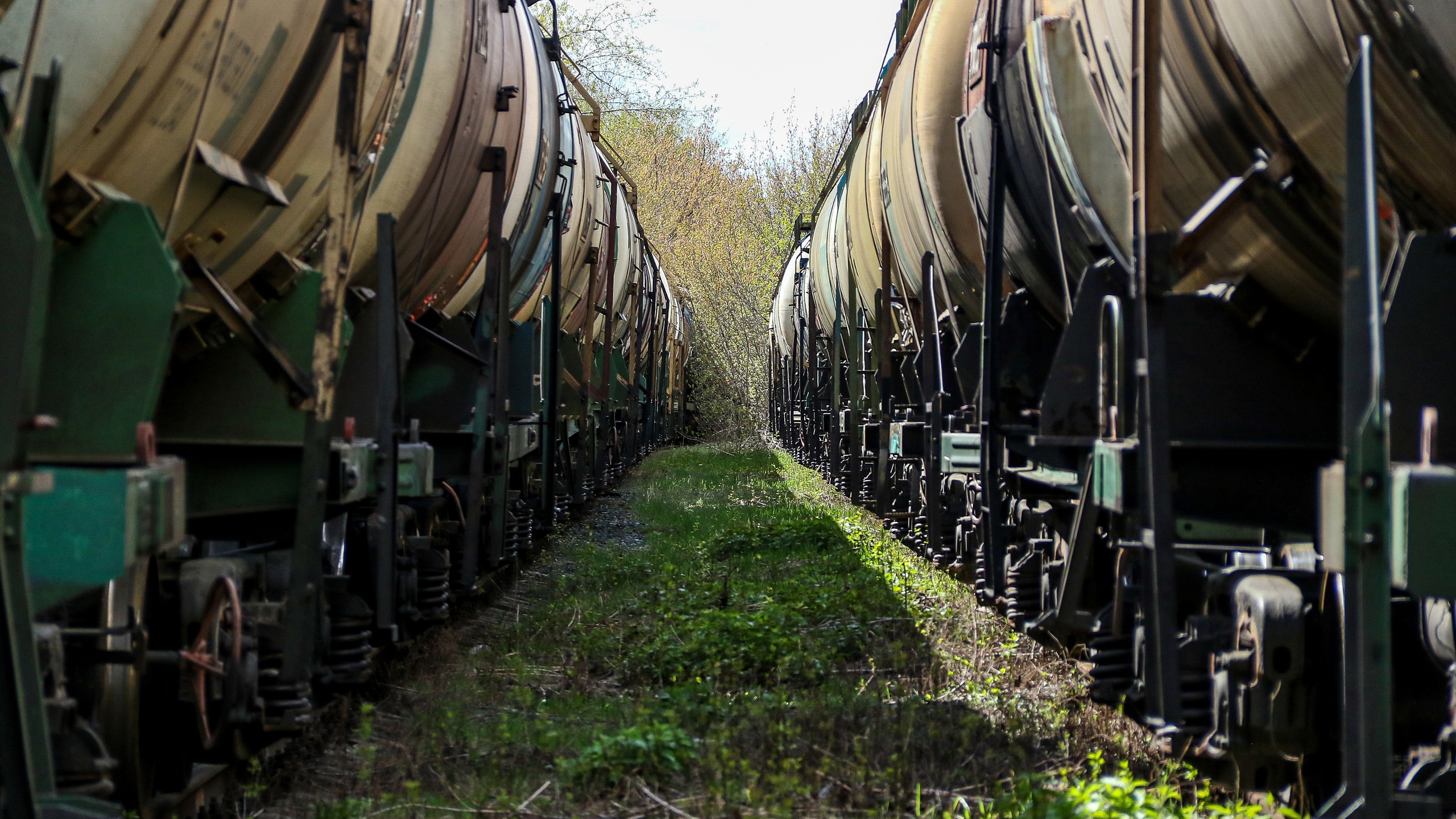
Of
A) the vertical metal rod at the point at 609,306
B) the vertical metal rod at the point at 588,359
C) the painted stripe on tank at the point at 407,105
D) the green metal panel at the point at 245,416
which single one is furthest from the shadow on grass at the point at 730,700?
the vertical metal rod at the point at 609,306

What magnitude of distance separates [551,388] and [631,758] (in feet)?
16.1

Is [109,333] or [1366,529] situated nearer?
[1366,529]

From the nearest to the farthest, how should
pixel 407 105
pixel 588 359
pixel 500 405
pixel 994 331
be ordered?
pixel 407 105
pixel 994 331
pixel 500 405
pixel 588 359

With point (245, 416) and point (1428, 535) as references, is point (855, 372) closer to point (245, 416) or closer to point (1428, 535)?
point (245, 416)

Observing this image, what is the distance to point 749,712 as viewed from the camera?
15.1 feet

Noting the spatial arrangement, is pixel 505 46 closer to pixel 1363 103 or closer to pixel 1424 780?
pixel 1363 103

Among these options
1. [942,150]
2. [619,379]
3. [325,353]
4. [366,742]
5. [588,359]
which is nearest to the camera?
[325,353]

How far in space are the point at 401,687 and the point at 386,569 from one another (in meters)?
0.80

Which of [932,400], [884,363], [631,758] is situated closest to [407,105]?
[631,758]

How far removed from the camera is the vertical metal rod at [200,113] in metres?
2.98

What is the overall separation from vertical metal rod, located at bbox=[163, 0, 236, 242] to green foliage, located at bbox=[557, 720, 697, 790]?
2.00 metres

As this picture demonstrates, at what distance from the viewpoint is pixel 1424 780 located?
110 inches

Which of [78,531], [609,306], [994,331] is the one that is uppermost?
[609,306]

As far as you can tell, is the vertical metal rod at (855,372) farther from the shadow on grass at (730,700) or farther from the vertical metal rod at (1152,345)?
the vertical metal rod at (1152,345)
